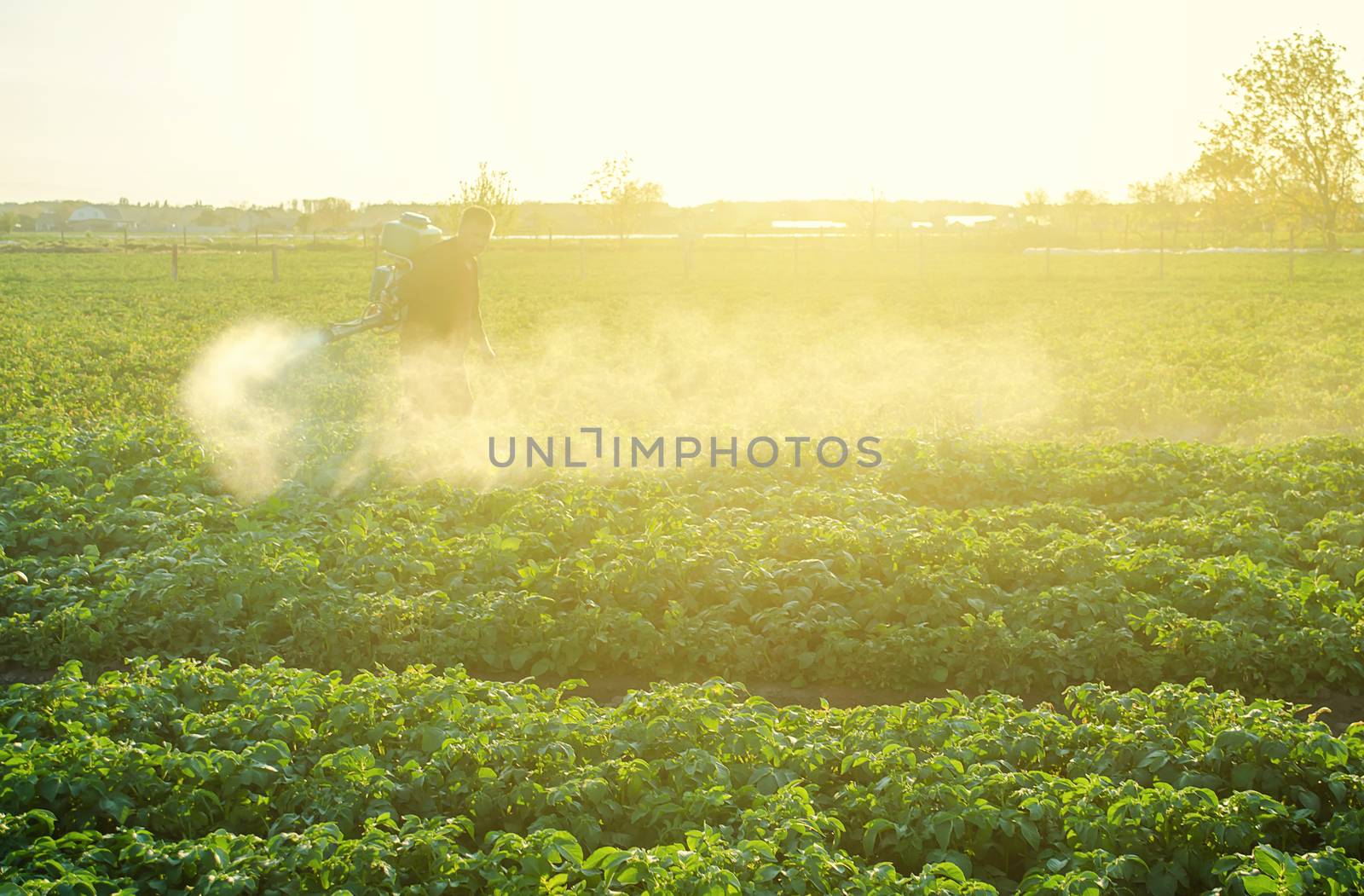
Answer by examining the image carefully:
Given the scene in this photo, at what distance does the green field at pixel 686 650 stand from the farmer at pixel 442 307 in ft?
2.03

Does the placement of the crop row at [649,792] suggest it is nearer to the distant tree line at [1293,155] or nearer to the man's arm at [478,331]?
the man's arm at [478,331]

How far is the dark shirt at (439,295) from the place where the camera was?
419 inches

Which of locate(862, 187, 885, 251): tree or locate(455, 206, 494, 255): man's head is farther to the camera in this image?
locate(862, 187, 885, 251): tree

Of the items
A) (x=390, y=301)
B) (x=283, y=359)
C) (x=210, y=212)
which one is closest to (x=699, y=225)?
(x=210, y=212)

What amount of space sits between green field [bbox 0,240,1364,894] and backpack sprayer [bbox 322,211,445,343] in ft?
3.66

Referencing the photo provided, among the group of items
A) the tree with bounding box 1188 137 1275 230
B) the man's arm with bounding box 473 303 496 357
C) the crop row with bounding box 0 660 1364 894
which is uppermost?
the tree with bounding box 1188 137 1275 230

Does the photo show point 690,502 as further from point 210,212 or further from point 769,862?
point 210,212

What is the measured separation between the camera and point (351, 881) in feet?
12.3

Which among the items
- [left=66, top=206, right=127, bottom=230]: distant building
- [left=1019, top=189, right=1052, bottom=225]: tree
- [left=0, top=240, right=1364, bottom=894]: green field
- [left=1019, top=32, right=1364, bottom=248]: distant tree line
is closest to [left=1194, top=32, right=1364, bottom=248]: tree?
[left=1019, top=32, right=1364, bottom=248]: distant tree line

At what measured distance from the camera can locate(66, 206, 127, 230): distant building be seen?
95.4 meters

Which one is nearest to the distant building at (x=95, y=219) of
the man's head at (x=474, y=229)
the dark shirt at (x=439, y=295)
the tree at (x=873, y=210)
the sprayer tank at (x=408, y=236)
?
the tree at (x=873, y=210)

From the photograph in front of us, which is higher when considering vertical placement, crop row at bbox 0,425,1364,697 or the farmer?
the farmer

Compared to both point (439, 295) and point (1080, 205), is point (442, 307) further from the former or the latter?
point (1080, 205)

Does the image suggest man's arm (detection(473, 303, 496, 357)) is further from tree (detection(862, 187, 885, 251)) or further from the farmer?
tree (detection(862, 187, 885, 251))
